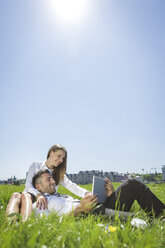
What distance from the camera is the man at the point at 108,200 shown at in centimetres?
256

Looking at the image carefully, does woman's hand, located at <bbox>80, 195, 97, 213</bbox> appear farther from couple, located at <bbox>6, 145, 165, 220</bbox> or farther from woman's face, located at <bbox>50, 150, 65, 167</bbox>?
woman's face, located at <bbox>50, 150, 65, 167</bbox>

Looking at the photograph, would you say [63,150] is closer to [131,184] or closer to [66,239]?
[131,184]

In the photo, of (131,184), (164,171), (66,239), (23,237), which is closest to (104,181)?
(131,184)

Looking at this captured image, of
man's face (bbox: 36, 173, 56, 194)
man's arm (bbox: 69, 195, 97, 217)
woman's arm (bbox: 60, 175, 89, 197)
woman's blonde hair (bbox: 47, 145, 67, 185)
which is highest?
woman's blonde hair (bbox: 47, 145, 67, 185)

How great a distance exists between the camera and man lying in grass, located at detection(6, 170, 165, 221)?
2.54m

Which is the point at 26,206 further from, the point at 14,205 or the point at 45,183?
the point at 45,183

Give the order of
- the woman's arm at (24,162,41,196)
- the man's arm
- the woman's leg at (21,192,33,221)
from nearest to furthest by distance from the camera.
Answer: the woman's leg at (21,192,33,221)
the man's arm
the woman's arm at (24,162,41,196)

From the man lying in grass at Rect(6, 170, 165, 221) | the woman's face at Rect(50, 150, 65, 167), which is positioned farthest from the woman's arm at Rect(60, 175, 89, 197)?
the man lying in grass at Rect(6, 170, 165, 221)

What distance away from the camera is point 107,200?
3105 millimetres

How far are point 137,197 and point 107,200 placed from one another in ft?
1.61

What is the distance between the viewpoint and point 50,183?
3.21 metres

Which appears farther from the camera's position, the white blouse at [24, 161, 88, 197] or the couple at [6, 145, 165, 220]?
the white blouse at [24, 161, 88, 197]

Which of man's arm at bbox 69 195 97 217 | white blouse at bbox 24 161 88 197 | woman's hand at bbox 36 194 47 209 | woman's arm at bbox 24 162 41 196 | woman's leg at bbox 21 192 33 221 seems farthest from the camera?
white blouse at bbox 24 161 88 197

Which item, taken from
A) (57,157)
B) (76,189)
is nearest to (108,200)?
(76,189)
